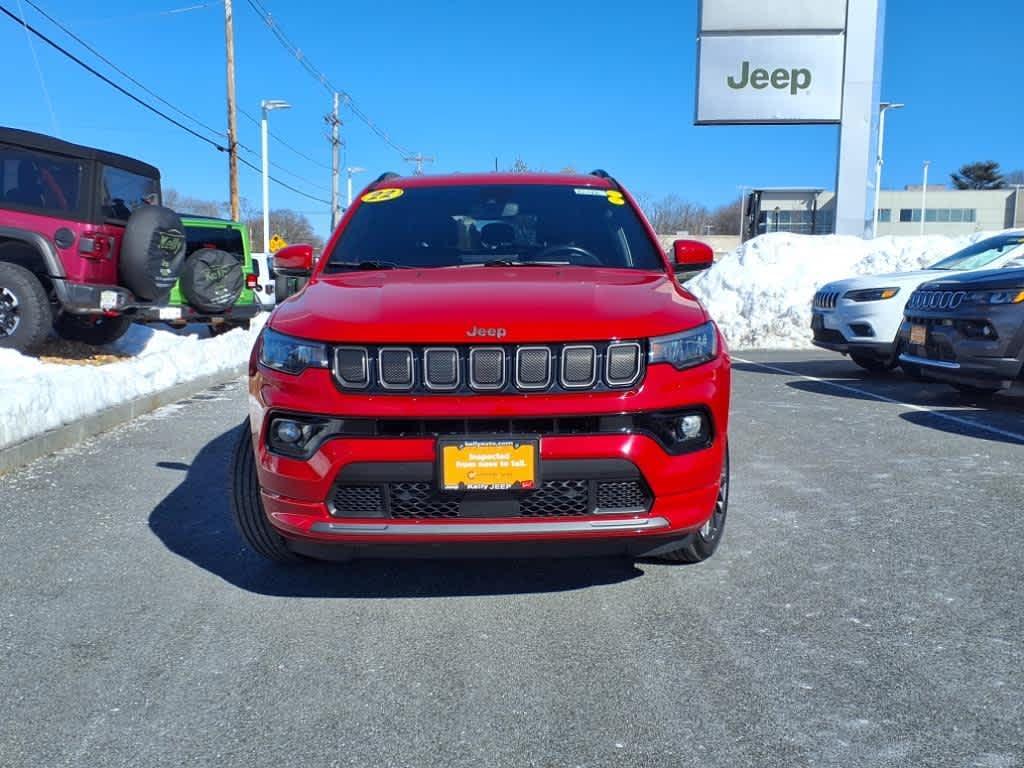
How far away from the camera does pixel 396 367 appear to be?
2.88 meters

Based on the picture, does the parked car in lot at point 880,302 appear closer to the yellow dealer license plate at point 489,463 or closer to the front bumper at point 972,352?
the front bumper at point 972,352

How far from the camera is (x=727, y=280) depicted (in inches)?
733

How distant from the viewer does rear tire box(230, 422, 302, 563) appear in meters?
3.39

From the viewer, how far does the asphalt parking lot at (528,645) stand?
7.66ft

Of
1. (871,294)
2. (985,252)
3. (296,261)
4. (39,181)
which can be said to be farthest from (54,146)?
(985,252)

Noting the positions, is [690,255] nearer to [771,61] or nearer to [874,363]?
[874,363]

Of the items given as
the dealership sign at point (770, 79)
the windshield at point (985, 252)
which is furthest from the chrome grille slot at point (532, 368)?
the dealership sign at point (770, 79)

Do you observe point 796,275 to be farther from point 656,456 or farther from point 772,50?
point 656,456

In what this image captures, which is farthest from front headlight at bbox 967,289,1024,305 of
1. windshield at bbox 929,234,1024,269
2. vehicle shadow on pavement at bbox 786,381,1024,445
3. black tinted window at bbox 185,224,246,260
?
black tinted window at bbox 185,224,246,260

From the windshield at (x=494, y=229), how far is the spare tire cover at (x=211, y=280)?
7799mm

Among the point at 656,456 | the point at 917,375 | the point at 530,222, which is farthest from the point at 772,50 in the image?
the point at 656,456

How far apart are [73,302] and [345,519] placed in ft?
25.2

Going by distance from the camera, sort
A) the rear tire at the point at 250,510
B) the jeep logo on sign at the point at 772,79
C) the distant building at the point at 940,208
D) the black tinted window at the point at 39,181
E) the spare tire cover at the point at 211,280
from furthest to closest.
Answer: the distant building at the point at 940,208, the jeep logo on sign at the point at 772,79, the spare tire cover at the point at 211,280, the black tinted window at the point at 39,181, the rear tire at the point at 250,510

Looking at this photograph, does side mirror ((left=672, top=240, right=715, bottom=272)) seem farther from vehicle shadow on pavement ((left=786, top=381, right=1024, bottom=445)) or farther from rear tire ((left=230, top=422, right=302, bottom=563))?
vehicle shadow on pavement ((left=786, top=381, right=1024, bottom=445))
